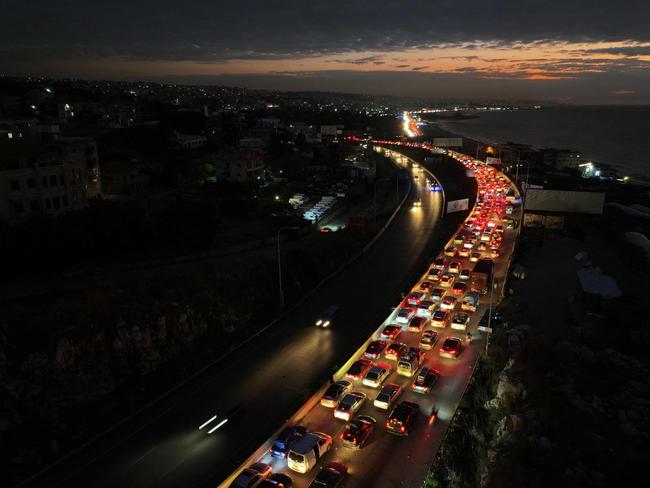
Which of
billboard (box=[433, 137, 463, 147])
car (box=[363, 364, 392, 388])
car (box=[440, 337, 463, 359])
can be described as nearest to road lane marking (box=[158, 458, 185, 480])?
car (box=[363, 364, 392, 388])

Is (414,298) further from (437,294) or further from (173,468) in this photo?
(173,468)

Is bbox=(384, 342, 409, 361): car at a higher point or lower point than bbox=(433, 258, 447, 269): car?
higher

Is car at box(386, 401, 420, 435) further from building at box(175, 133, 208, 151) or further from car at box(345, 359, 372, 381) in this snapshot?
building at box(175, 133, 208, 151)

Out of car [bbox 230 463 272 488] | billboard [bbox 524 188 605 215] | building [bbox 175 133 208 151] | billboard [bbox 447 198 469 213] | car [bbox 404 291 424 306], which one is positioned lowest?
car [bbox 230 463 272 488]

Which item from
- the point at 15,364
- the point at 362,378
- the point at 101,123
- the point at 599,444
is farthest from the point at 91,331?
the point at 101,123

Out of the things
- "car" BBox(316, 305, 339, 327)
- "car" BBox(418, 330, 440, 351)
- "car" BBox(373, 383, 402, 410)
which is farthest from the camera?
"car" BBox(316, 305, 339, 327)

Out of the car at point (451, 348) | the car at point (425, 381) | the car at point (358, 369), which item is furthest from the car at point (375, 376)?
the car at point (451, 348)
